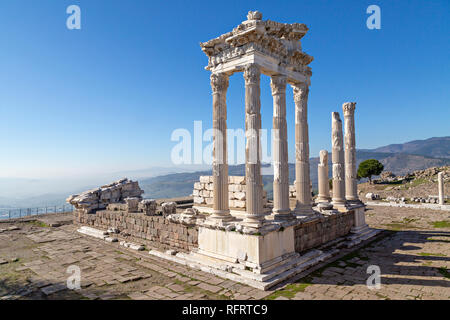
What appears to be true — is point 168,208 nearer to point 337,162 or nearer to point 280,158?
point 280,158

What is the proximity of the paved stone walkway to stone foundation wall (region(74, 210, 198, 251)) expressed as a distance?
1.00 meters

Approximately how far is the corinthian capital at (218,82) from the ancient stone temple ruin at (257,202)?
0.04 meters

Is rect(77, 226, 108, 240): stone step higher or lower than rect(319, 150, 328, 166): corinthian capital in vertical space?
lower

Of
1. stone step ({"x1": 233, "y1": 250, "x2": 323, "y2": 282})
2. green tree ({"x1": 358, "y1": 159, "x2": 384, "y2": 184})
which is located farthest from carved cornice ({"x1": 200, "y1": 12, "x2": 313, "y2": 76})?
green tree ({"x1": 358, "y1": 159, "x2": 384, "y2": 184})

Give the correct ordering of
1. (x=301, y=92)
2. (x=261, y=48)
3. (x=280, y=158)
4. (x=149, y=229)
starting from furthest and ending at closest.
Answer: (x=149, y=229), (x=301, y=92), (x=280, y=158), (x=261, y=48)

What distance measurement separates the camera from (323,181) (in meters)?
14.1

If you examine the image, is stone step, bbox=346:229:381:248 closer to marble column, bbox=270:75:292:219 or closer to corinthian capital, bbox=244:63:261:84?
marble column, bbox=270:75:292:219

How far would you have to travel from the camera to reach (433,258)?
1004 cm

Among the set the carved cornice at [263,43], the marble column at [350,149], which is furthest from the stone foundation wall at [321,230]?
the carved cornice at [263,43]

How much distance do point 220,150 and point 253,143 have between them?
1.42m

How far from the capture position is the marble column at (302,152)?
1080 centimetres

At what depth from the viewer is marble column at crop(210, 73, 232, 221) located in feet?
31.3

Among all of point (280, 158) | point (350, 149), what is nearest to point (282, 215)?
point (280, 158)
